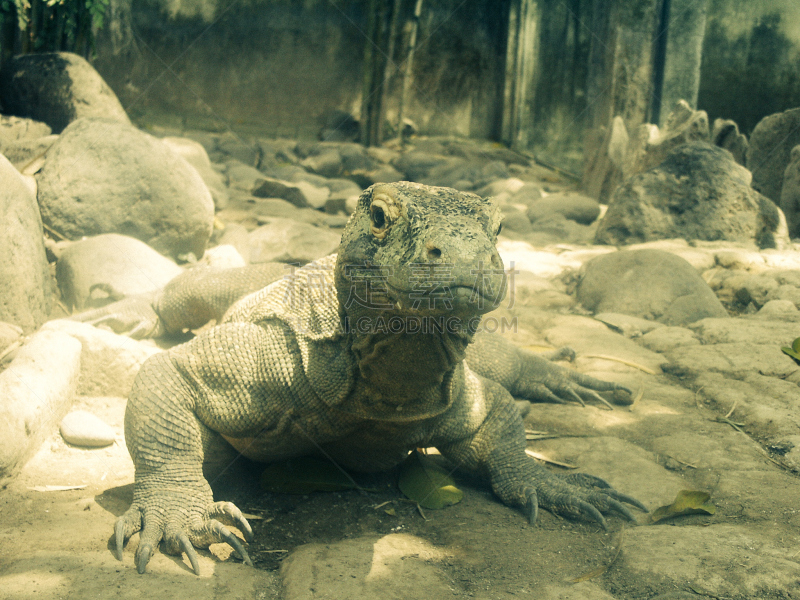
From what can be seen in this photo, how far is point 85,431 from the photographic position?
3400mm

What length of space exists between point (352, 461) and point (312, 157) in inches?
428

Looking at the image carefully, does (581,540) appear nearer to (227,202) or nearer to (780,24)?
(227,202)

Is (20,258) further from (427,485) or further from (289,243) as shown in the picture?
(427,485)

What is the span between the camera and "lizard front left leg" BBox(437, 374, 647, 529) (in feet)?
9.88

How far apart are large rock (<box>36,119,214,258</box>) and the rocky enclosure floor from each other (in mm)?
2228

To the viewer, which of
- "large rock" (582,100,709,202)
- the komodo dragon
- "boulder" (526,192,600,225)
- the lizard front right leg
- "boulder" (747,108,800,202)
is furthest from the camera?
"boulder" (526,192,600,225)

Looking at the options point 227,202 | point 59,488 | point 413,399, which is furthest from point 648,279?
point 227,202

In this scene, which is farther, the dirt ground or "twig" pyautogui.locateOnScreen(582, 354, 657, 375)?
"twig" pyautogui.locateOnScreen(582, 354, 657, 375)

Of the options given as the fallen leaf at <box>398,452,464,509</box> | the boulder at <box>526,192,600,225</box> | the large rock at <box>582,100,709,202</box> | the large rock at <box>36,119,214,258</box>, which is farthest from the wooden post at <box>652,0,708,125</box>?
the fallen leaf at <box>398,452,464,509</box>

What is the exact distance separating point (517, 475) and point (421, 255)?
1.58m

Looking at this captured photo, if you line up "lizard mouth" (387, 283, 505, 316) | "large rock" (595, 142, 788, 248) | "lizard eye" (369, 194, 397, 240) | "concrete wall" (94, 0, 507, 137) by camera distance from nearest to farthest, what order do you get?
"lizard mouth" (387, 283, 505, 316) → "lizard eye" (369, 194, 397, 240) → "large rock" (595, 142, 788, 248) → "concrete wall" (94, 0, 507, 137)

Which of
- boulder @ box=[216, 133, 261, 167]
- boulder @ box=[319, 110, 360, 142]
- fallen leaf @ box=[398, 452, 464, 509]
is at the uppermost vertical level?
boulder @ box=[319, 110, 360, 142]

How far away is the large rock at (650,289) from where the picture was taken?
573 centimetres

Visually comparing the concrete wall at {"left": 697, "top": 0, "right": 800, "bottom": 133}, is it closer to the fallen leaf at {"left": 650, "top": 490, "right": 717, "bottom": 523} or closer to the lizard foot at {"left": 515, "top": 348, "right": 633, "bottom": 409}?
the lizard foot at {"left": 515, "top": 348, "right": 633, "bottom": 409}
